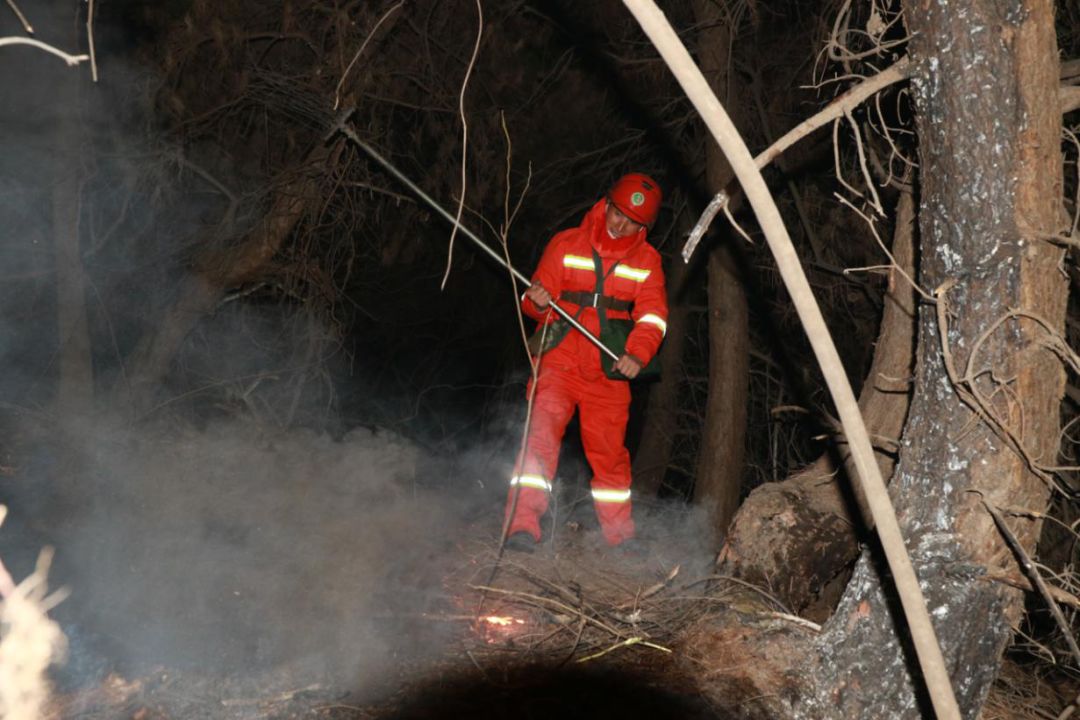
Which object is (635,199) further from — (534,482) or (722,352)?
(722,352)

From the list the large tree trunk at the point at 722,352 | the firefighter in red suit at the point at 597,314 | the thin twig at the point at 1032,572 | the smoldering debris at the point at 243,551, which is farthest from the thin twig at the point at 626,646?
the large tree trunk at the point at 722,352

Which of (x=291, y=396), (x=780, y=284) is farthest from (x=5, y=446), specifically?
(x=780, y=284)

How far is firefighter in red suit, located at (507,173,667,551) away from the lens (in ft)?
18.5

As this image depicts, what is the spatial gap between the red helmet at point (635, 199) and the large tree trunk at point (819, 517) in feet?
4.97

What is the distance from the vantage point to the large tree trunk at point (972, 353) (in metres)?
2.89

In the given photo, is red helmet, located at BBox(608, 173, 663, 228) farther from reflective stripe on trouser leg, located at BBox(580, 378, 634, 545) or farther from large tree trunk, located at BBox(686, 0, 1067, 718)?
large tree trunk, located at BBox(686, 0, 1067, 718)

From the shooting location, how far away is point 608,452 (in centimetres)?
571

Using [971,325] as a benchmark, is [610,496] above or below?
below

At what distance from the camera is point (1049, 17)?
114 inches

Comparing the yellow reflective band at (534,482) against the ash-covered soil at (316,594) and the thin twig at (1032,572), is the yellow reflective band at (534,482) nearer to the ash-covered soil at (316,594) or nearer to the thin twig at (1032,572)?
the ash-covered soil at (316,594)

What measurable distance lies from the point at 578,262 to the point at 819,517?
213 centimetres

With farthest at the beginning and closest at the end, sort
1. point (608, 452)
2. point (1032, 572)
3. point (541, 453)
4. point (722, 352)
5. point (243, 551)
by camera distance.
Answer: point (722, 352)
point (608, 452)
point (541, 453)
point (243, 551)
point (1032, 572)

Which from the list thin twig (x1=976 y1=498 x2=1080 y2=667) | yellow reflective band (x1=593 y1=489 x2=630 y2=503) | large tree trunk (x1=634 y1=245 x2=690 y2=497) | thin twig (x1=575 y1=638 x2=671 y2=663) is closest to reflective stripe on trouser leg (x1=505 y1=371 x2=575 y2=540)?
yellow reflective band (x1=593 y1=489 x2=630 y2=503)

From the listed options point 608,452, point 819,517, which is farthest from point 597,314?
point 819,517
